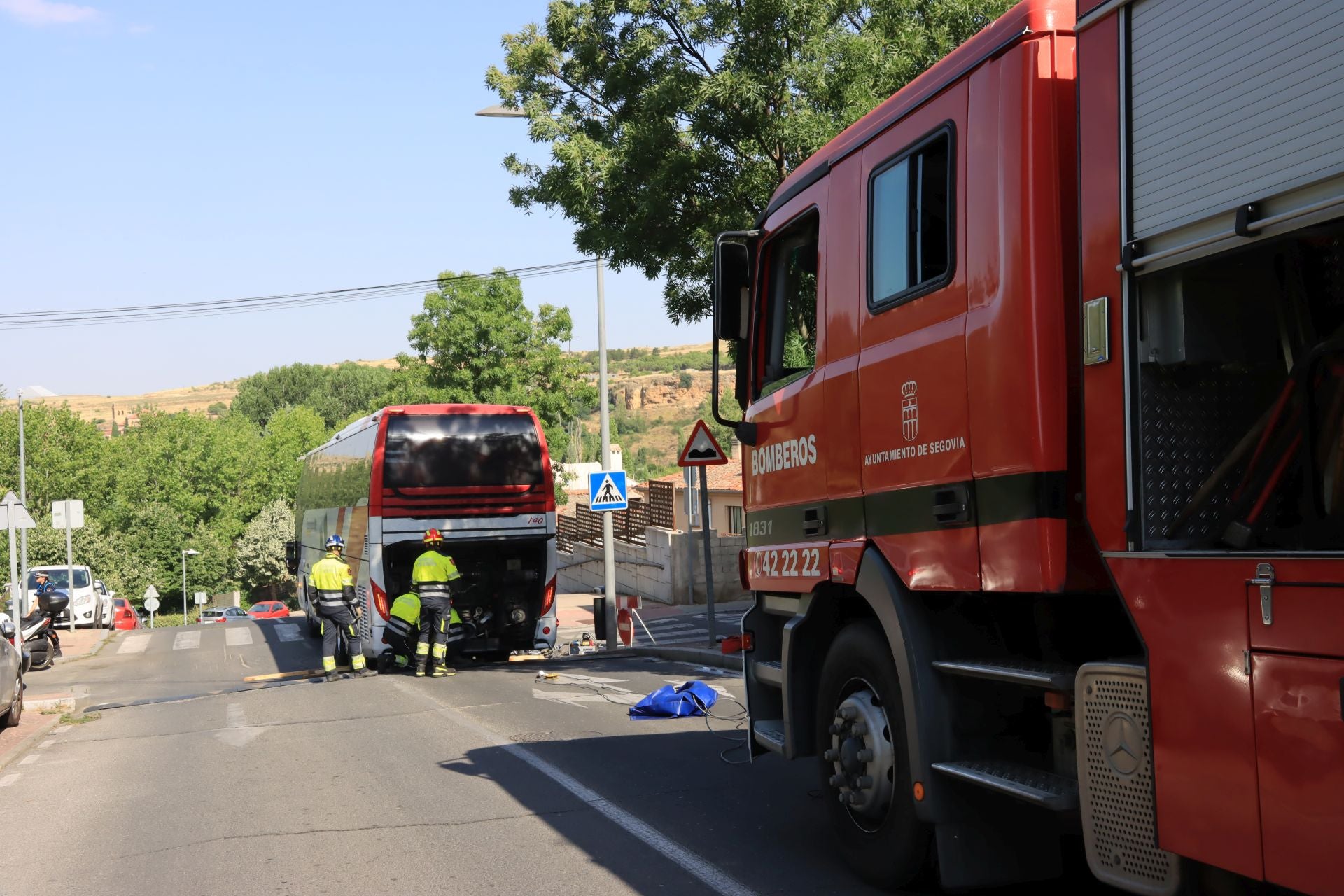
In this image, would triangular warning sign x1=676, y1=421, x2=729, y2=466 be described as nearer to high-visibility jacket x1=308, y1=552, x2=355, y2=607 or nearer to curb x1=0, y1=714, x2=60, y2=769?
high-visibility jacket x1=308, y1=552, x2=355, y2=607

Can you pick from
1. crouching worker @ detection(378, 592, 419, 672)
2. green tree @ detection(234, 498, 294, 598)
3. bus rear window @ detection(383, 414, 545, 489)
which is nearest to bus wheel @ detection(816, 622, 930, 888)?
crouching worker @ detection(378, 592, 419, 672)

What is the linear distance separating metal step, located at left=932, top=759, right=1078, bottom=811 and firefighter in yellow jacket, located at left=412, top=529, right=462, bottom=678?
1111 cm

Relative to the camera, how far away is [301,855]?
6.26 metres

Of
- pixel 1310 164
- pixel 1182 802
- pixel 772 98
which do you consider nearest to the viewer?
pixel 1310 164

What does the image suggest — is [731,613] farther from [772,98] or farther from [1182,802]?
[1182,802]

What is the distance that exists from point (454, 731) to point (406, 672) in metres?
6.25

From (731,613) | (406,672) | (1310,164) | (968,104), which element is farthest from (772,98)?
(731,613)

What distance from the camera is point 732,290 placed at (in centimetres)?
629

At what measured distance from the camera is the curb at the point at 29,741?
10.3m

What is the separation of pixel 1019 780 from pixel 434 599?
1154cm

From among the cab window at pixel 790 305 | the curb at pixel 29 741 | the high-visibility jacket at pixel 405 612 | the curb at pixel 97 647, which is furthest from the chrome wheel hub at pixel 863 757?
the curb at pixel 97 647

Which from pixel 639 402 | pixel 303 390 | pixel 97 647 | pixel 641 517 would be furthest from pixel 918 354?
pixel 639 402

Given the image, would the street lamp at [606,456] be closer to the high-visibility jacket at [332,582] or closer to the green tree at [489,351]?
the high-visibility jacket at [332,582]

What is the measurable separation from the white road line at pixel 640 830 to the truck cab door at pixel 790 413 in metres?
1.31
